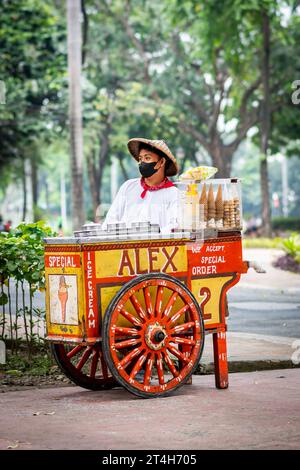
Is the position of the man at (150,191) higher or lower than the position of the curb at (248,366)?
higher

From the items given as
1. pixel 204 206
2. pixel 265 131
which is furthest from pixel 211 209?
pixel 265 131

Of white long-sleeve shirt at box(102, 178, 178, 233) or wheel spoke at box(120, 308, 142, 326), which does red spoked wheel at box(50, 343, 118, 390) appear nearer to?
wheel spoke at box(120, 308, 142, 326)

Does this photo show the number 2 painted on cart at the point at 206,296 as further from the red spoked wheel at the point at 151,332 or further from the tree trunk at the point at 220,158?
the tree trunk at the point at 220,158

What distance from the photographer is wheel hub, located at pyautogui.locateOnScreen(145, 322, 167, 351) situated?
6.88 metres

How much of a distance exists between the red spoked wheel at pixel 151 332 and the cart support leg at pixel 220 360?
30cm

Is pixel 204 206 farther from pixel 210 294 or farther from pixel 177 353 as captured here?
pixel 177 353

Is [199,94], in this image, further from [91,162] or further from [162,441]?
[162,441]

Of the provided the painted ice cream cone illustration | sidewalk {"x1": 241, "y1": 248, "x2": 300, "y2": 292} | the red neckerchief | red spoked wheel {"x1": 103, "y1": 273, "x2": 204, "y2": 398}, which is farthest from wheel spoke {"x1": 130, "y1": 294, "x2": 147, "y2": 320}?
sidewalk {"x1": 241, "y1": 248, "x2": 300, "y2": 292}

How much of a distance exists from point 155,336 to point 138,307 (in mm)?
233

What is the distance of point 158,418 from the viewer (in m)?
6.16

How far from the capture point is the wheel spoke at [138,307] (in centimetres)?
682

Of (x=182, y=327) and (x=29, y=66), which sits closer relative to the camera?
(x=182, y=327)

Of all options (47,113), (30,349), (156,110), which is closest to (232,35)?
(47,113)

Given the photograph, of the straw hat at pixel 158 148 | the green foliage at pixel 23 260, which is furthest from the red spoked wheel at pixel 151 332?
the green foliage at pixel 23 260
